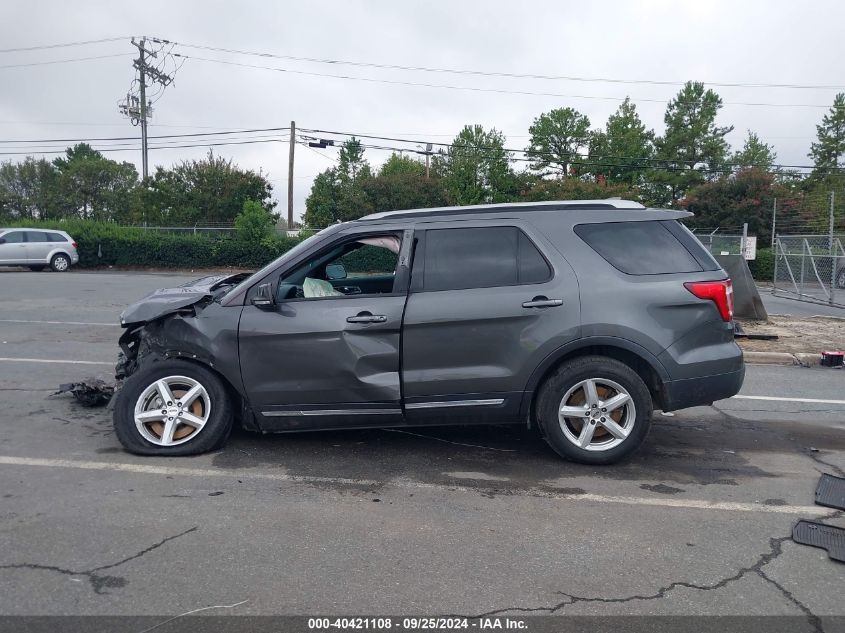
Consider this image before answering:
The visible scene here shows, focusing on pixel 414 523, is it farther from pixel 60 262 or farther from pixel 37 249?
pixel 60 262

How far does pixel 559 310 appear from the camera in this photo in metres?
4.97

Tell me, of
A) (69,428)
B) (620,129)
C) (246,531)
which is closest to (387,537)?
(246,531)

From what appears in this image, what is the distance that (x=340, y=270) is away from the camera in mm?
5980

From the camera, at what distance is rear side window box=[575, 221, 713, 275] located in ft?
16.8

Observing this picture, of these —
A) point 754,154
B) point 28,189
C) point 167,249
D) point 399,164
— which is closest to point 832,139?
point 754,154

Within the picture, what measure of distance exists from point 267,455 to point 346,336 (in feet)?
3.67

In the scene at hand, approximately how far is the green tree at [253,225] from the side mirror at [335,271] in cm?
2898

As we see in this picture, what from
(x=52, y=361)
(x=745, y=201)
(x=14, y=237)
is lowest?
(x=52, y=361)

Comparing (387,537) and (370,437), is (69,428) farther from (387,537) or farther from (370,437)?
(387,537)

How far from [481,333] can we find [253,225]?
99.8 ft

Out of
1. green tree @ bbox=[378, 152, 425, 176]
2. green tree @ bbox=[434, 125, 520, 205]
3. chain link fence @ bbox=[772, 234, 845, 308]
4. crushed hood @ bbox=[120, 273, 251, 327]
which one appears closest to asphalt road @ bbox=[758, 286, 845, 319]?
chain link fence @ bbox=[772, 234, 845, 308]

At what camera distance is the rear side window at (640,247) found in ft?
16.8

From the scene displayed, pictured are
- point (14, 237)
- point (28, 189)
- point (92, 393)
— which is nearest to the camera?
point (92, 393)

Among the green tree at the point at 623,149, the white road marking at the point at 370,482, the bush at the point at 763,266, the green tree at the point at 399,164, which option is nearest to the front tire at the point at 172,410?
the white road marking at the point at 370,482
